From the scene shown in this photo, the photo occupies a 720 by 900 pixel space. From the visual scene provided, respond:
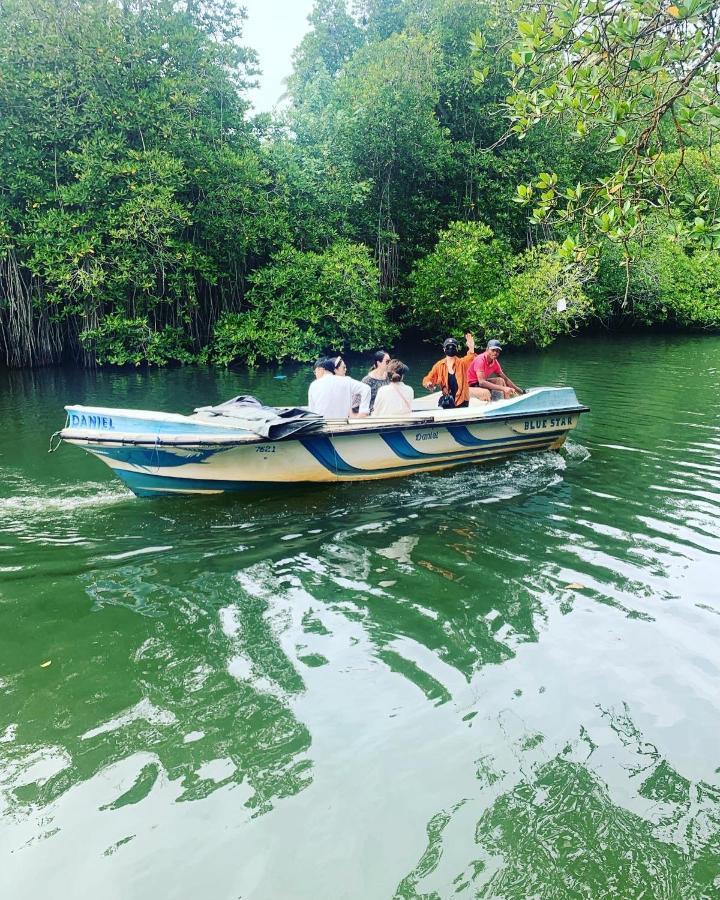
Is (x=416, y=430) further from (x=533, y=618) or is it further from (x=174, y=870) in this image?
(x=174, y=870)

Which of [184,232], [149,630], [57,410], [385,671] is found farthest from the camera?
[184,232]

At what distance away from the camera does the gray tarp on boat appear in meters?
6.14

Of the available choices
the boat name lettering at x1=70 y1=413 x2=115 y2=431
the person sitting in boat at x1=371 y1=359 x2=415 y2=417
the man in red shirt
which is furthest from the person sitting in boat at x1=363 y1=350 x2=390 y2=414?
the boat name lettering at x1=70 y1=413 x2=115 y2=431

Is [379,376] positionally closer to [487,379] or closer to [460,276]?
[487,379]

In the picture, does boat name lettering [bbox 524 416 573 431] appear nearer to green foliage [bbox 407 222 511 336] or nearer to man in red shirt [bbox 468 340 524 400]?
man in red shirt [bbox 468 340 524 400]

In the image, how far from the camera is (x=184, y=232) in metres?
17.5

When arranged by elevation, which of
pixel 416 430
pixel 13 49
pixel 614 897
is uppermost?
pixel 13 49

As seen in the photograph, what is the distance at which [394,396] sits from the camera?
7.28m

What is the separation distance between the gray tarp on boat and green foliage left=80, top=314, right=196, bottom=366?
10371 mm

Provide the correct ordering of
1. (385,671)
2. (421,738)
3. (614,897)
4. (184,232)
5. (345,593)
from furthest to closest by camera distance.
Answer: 1. (184,232)
2. (345,593)
3. (385,671)
4. (421,738)
5. (614,897)

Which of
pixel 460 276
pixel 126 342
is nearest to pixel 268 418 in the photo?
pixel 126 342

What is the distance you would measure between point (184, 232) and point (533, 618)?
16051mm

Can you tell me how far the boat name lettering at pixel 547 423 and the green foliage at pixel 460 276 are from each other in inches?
Answer: 464

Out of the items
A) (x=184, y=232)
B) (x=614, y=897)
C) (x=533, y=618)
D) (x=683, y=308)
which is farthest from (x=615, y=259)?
(x=614, y=897)
